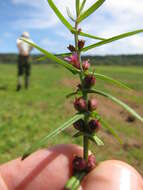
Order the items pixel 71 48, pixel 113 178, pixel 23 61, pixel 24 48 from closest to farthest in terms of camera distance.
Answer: pixel 71 48 < pixel 113 178 < pixel 24 48 < pixel 23 61

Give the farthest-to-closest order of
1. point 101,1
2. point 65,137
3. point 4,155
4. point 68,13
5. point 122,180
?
point 65,137, point 4,155, point 122,180, point 68,13, point 101,1

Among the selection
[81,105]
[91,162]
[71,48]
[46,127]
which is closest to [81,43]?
[71,48]

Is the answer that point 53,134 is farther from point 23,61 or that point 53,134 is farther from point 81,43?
point 23,61

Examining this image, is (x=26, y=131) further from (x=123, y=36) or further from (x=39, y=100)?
(x=123, y=36)

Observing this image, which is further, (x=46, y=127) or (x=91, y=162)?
(x=46, y=127)

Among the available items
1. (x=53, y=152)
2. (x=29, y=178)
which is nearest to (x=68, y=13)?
(x=53, y=152)

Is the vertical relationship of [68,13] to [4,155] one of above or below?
above

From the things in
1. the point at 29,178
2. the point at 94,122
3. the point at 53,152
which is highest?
the point at 94,122

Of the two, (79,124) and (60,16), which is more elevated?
(60,16)
